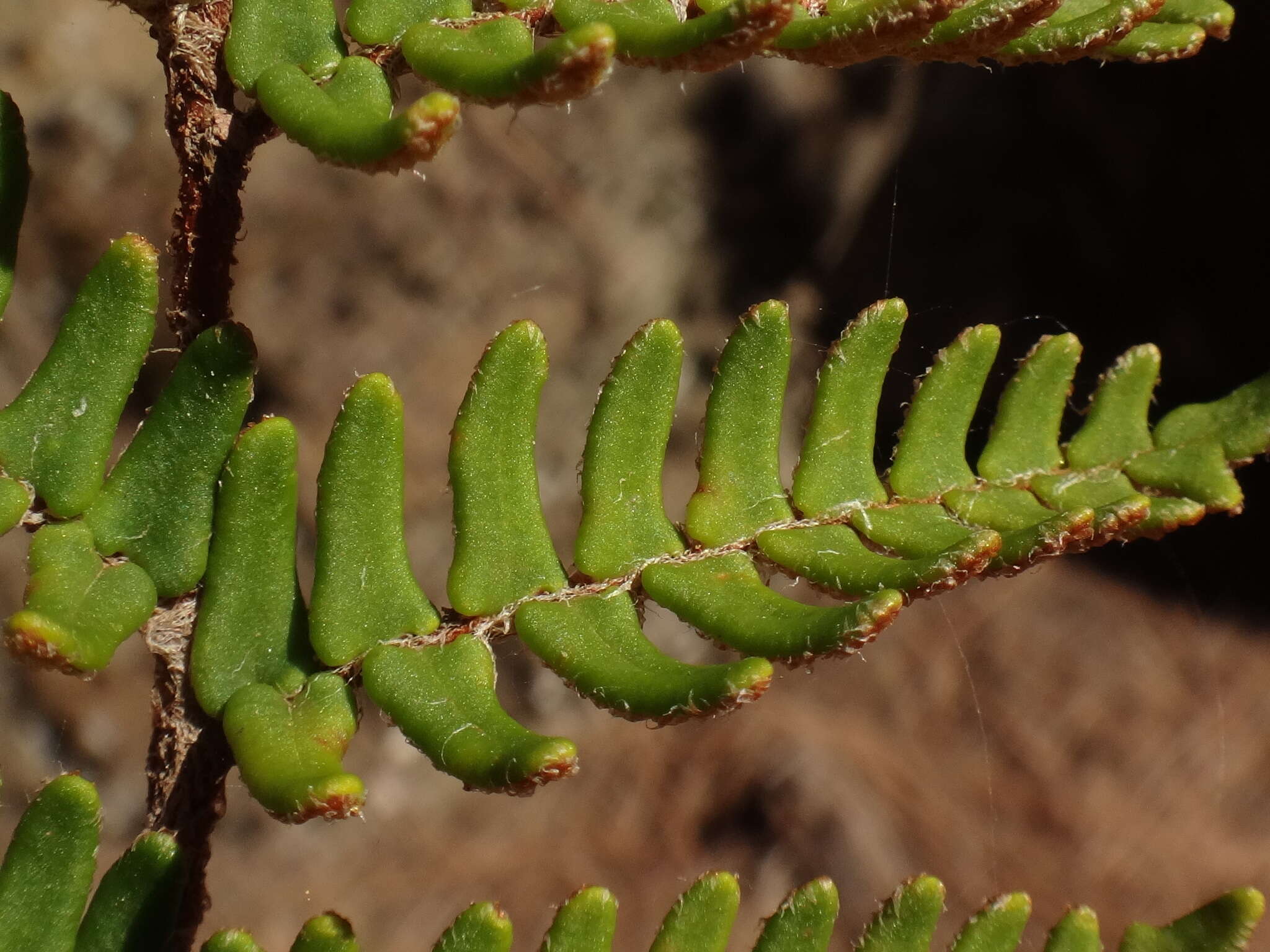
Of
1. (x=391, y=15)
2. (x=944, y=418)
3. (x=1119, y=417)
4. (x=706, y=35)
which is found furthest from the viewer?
(x=1119, y=417)

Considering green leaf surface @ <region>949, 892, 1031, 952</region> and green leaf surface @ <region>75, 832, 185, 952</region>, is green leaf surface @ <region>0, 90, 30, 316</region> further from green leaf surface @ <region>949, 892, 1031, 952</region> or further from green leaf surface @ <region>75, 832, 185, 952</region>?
green leaf surface @ <region>949, 892, 1031, 952</region>

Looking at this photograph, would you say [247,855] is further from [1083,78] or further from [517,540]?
[1083,78]

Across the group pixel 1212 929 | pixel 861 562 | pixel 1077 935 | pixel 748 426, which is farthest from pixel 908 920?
pixel 748 426

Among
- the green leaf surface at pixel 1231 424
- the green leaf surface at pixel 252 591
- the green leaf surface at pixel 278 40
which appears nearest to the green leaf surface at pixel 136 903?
the green leaf surface at pixel 252 591

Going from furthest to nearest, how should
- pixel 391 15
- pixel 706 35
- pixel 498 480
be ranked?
pixel 498 480 → pixel 391 15 → pixel 706 35

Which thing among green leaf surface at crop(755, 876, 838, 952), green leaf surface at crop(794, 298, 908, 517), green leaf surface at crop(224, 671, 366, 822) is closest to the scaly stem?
green leaf surface at crop(224, 671, 366, 822)

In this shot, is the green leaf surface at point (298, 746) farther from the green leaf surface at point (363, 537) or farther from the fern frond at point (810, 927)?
the fern frond at point (810, 927)

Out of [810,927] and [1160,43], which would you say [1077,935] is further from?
[1160,43]

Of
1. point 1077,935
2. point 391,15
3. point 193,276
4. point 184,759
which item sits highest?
point 391,15
